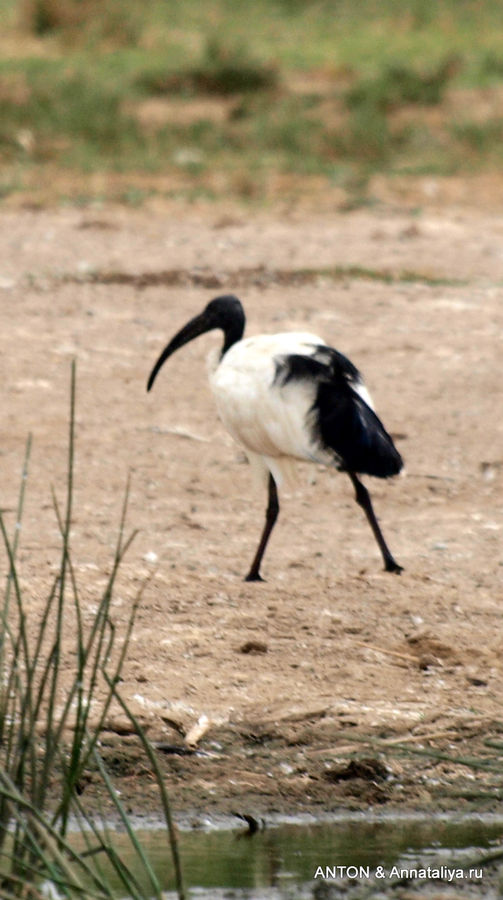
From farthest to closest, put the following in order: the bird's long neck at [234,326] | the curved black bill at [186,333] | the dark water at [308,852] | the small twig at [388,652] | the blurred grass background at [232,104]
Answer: the blurred grass background at [232,104]
the curved black bill at [186,333]
the bird's long neck at [234,326]
the small twig at [388,652]
the dark water at [308,852]

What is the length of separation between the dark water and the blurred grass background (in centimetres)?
935

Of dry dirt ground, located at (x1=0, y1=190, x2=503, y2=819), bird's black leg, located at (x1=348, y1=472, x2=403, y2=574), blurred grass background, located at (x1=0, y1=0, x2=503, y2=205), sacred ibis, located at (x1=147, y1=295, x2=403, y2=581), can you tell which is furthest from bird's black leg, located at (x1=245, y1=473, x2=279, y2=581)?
blurred grass background, located at (x1=0, y1=0, x2=503, y2=205)

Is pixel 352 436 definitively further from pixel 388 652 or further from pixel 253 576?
pixel 388 652

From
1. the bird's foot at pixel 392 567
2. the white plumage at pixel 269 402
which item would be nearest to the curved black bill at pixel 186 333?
the white plumage at pixel 269 402

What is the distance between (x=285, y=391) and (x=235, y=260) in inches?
211

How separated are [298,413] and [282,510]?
1.12 metres

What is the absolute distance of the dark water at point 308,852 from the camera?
179 inches

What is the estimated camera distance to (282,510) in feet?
24.7

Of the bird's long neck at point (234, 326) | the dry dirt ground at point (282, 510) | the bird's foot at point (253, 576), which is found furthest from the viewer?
the bird's long neck at point (234, 326)

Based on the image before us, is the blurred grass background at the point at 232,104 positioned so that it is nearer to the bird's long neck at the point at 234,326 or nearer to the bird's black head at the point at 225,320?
the bird's black head at the point at 225,320

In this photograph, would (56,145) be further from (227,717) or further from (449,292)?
(227,717)

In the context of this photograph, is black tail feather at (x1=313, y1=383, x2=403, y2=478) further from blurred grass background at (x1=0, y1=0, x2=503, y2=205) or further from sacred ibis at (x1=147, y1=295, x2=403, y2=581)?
blurred grass background at (x1=0, y1=0, x2=503, y2=205)

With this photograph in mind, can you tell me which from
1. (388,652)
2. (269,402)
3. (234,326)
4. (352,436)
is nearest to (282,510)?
(234,326)

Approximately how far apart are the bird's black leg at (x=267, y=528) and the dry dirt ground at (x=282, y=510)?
0.12 m
